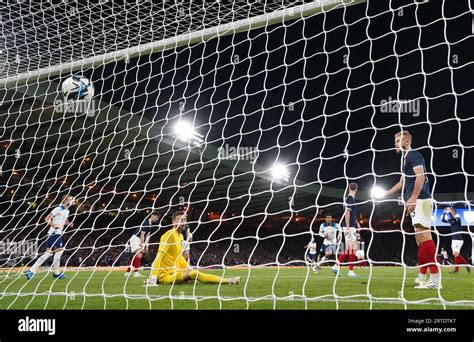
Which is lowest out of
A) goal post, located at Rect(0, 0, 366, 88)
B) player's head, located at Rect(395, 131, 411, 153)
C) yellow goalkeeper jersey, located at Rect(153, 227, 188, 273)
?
yellow goalkeeper jersey, located at Rect(153, 227, 188, 273)

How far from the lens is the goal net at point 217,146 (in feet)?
14.0

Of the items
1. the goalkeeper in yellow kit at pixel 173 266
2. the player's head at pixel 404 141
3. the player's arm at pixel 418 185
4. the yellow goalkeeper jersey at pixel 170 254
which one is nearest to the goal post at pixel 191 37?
the player's head at pixel 404 141

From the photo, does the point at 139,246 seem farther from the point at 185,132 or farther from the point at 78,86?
the point at 185,132

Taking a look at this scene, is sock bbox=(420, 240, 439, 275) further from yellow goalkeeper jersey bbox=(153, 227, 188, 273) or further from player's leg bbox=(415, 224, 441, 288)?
yellow goalkeeper jersey bbox=(153, 227, 188, 273)

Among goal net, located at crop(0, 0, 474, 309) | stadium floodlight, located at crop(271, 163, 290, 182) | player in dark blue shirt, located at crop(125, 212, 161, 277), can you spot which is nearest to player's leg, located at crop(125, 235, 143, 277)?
player in dark blue shirt, located at crop(125, 212, 161, 277)

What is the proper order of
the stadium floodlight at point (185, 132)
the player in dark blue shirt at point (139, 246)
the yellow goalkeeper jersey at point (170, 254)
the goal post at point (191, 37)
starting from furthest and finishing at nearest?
the stadium floodlight at point (185, 132)
the yellow goalkeeper jersey at point (170, 254)
the player in dark blue shirt at point (139, 246)
the goal post at point (191, 37)

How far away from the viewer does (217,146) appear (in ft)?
67.5

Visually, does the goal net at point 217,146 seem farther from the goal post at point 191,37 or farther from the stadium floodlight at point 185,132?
the stadium floodlight at point 185,132

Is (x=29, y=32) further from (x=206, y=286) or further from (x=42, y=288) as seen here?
(x=206, y=286)

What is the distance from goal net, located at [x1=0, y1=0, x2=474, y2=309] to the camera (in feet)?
14.0

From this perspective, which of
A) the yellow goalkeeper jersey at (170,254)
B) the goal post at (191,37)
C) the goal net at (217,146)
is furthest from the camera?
the yellow goalkeeper jersey at (170,254)

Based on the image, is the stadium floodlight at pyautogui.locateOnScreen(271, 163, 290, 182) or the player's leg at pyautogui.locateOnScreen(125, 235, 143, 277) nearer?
the stadium floodlight at pyautogui.locateOnScreen(271, 163, 290, 182)

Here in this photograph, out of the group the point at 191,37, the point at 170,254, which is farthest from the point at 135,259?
the point at 191,37
